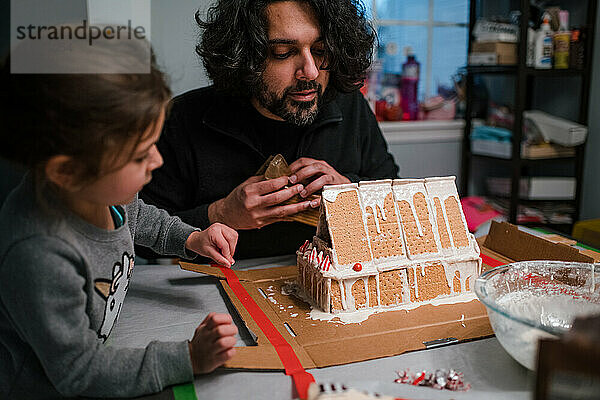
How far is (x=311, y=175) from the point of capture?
1377mm

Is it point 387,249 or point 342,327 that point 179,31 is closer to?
point 387,249

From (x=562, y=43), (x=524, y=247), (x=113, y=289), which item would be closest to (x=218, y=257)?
(x=113, y=289)

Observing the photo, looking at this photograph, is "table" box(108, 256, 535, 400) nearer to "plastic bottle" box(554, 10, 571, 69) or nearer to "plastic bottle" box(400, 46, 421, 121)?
"plastic bottle" box(400, 46, 421, 121)

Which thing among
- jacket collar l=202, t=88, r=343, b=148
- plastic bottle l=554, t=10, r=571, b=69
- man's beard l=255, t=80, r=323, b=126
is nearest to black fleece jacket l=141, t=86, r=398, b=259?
jacket collar l=202, t=88, r=343, b=148

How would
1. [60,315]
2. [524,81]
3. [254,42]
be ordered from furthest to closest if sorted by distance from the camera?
[524,81]
[254,42]
[60,315]

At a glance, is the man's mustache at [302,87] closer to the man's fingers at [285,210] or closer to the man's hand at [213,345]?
the man's fingers at [285,210]

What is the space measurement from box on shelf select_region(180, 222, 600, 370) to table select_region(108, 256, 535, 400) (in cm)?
2

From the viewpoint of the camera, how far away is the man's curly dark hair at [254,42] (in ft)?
4.67

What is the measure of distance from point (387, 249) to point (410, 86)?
1.86 m

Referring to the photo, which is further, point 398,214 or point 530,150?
point 530,150

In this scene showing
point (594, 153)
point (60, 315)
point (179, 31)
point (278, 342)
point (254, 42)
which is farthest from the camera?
point (594, 153)

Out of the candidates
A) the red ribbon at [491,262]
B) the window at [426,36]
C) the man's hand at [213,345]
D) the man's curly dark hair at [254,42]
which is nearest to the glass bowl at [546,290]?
the red ribbon at [491,262]

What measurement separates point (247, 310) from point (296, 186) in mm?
352

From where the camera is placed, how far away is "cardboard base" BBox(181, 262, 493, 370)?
90 cm
